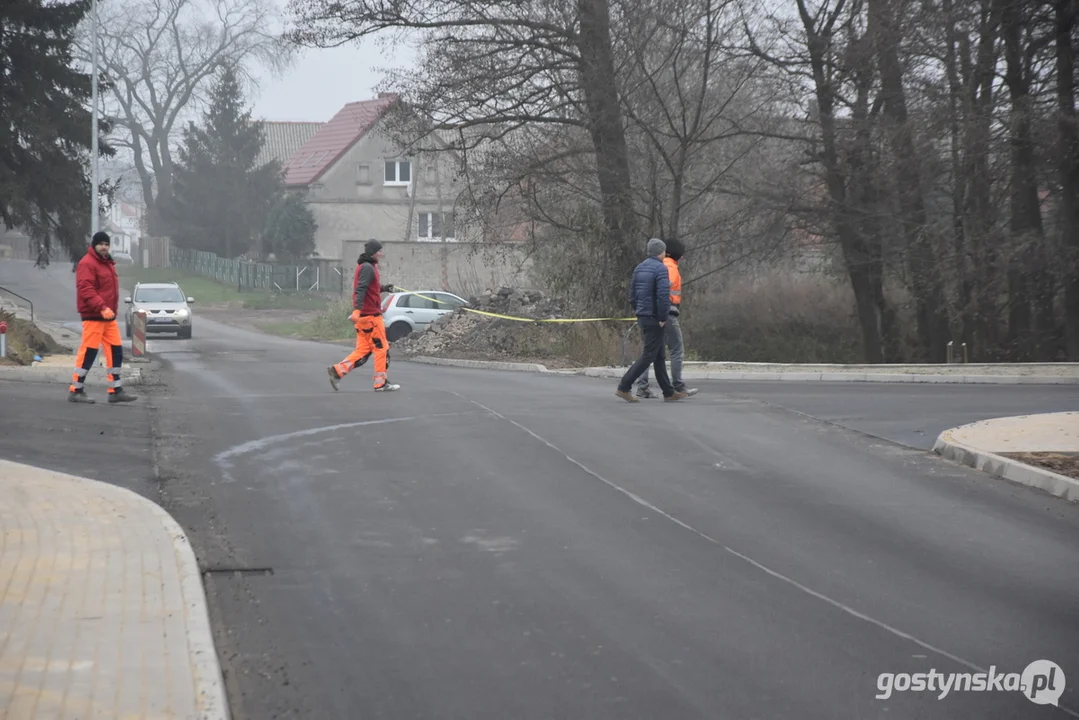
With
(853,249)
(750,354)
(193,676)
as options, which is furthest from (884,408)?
(750,354)

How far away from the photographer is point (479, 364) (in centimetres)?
2703

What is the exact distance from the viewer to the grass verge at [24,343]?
21312 mm

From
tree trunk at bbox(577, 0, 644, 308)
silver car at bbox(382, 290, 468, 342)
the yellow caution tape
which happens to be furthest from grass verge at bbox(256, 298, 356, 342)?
tree trunk at bbox(577, 0, 644, 308)

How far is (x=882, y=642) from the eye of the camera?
237 inches

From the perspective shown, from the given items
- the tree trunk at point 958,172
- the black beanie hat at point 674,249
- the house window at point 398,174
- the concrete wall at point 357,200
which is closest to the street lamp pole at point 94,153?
the tree trunk at point 958,172

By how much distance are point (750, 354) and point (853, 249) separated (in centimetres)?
621

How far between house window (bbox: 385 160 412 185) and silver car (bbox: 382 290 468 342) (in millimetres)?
33066

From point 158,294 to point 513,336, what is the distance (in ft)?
42.1

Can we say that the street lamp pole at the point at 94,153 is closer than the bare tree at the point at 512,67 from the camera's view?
No

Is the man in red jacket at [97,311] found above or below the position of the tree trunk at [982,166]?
below

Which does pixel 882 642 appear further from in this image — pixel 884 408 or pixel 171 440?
pixel 884 408

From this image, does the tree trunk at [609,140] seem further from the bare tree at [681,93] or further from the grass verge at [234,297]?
the grass verge at [234,297]

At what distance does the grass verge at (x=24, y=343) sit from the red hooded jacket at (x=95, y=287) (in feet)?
22.0

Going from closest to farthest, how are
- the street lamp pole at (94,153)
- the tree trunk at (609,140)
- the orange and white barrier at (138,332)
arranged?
the orange and white barrier at (138,332), the tree trunk at (609,140), the street lamp pole at (94,153)
